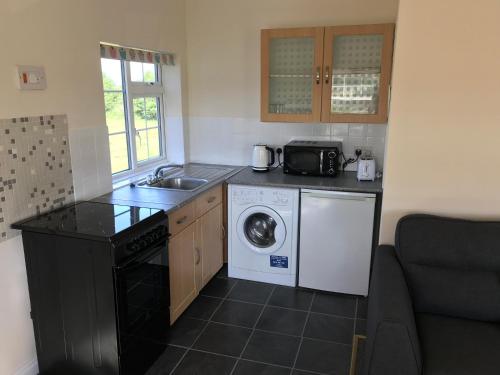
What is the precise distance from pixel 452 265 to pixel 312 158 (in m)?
1.47

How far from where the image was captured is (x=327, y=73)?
3.17m

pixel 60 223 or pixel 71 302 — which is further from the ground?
pixel 60 223

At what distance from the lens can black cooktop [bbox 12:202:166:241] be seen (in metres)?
1.98

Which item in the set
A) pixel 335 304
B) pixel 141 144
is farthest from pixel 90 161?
pixel 335 304

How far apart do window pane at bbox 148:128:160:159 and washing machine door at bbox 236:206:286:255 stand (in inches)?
41.4

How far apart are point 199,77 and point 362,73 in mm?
1493

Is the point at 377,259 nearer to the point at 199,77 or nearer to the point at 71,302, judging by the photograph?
the point at 71,302

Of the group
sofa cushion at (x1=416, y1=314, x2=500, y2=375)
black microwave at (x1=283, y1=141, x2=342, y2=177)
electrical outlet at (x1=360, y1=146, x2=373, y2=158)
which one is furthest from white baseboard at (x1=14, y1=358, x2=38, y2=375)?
electrical outlet at (x1=360, y1=146, x2=373, y2=158)

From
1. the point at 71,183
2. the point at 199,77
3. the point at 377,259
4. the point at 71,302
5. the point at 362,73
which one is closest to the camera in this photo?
the point at 71,302

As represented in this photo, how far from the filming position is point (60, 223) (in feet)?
6.86

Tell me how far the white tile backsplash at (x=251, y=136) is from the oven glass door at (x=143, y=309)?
5.46ft

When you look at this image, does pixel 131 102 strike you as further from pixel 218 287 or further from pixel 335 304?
pixel 335 304

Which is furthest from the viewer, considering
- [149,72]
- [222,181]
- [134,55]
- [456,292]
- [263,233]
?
[149,72]

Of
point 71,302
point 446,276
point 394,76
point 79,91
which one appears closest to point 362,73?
point 394,76
